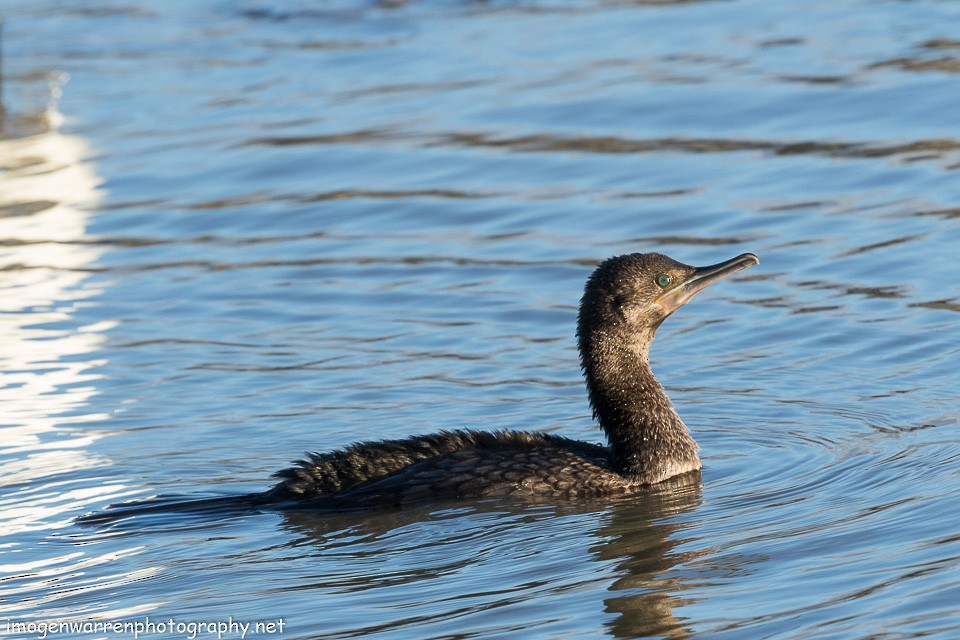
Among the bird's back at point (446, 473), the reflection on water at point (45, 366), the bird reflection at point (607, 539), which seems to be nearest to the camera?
the bird reflection at point (607, 539)

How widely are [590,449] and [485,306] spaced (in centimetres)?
319

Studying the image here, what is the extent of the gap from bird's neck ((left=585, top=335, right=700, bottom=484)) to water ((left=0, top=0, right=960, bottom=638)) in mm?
208

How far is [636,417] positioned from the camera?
28.4 feet

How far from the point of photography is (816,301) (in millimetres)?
11078

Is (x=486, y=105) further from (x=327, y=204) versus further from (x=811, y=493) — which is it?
(x=811, y=493)

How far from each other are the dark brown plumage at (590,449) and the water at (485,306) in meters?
0.14

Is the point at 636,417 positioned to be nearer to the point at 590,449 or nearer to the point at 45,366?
the point at 590,449

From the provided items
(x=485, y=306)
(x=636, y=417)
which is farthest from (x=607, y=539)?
(x=485, y=306)

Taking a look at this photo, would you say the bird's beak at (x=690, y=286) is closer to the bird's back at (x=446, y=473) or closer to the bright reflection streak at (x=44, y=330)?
the bird's back at (x=446, y=473)

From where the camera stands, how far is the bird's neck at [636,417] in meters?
8.48

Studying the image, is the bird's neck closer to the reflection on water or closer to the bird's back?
the bird's back

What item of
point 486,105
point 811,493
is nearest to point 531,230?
point 486,105

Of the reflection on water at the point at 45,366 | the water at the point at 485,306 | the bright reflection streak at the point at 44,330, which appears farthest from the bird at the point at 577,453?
the bright reflection streak at the point at 44,330

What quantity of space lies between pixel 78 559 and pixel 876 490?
3509mm
